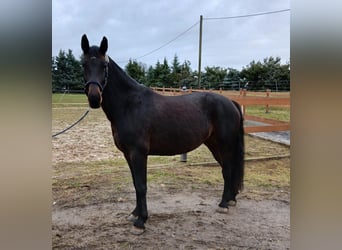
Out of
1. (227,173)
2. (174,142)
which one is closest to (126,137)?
(174,142)

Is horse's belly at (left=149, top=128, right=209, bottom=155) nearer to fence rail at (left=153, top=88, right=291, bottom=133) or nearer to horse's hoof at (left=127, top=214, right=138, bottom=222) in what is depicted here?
horse's hoof at (left=127, top=214, right=138, bottom=222)

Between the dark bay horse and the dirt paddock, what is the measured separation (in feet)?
0.52

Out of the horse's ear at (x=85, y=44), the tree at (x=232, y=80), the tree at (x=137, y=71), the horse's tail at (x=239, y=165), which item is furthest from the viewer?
the tree at (x=232, y=80)

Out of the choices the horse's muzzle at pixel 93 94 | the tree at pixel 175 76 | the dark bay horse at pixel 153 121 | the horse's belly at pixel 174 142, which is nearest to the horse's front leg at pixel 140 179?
the dark bay horse at pixel 153 121

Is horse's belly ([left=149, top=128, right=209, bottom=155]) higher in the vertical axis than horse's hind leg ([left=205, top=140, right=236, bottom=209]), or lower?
higher

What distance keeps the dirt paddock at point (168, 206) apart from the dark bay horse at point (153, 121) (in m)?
0.16

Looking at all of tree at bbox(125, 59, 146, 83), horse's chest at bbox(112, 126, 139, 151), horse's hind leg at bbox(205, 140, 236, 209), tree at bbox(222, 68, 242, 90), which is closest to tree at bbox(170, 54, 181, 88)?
tree at bbox(222, 68, 242, 90)

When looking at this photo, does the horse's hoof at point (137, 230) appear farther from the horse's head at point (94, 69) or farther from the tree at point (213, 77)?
the tree at point (213, 77)

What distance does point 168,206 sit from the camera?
1.94 m

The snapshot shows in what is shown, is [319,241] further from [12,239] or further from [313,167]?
[12,239]

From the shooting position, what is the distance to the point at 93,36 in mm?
1350

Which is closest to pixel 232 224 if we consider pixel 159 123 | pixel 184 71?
pixel 159 123

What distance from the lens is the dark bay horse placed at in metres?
1.39

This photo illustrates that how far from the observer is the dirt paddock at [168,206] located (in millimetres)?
1472
